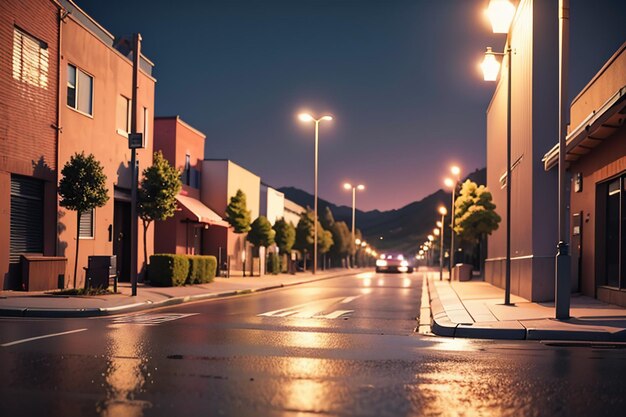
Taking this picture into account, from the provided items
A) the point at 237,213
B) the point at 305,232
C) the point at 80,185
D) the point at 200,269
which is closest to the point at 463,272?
the point at 237,213

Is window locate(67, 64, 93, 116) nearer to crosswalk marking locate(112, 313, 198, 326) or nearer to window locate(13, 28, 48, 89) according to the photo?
window locate(13, 28, 48, 89)

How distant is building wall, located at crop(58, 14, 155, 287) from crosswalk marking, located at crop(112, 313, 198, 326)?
8329mm

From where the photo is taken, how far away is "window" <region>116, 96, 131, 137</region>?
2709 cm

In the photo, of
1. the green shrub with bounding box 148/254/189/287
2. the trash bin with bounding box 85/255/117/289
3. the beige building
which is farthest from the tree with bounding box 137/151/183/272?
the beige building

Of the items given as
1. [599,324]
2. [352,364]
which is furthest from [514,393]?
[599,324]

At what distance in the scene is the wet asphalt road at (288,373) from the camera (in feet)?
19.9

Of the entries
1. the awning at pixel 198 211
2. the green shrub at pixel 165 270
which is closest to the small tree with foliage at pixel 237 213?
the awning at pixel 198 211

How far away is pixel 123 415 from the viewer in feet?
18.7

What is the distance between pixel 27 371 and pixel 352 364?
12.1 feet

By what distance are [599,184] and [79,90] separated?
1681cm

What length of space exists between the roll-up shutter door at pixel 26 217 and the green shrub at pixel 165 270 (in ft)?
16.2

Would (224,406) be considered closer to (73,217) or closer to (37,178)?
(37,178)

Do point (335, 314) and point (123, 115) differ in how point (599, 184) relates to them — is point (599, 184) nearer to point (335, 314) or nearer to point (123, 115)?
point (335, 314)

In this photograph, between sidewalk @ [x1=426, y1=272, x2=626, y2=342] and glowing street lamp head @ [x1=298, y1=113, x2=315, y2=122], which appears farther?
glowing street lamp head @ [x1=298, y1=113, x2=315, y2=122]
